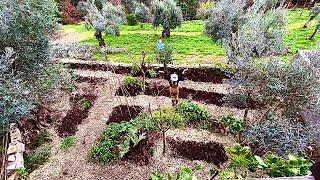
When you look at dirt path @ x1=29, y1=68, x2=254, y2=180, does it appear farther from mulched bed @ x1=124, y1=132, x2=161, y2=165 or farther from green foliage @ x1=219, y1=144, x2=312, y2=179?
green foliage @ x1=219, y1=144, x2=312, y2=179

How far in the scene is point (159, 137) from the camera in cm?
803

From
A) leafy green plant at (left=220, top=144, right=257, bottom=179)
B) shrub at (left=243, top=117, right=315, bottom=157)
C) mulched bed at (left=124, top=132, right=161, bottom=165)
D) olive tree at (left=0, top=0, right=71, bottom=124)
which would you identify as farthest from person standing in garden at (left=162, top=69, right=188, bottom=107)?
olive tree at (left=0, top=0, right=71, bottom=124)

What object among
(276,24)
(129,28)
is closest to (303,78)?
(276,24)

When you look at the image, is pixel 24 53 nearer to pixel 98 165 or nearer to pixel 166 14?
pixel 98 165

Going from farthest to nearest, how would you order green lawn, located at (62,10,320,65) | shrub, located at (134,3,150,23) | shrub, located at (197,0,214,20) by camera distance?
shrub, located at (197,0,214,20) < shrub, located at (134,3,150,23) < green lawn, located at (62,10,320,65)

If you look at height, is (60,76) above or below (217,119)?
above

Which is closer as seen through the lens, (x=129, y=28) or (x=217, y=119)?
(x=217, y=119)

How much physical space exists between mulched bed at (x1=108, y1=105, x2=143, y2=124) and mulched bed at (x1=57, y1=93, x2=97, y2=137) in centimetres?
74

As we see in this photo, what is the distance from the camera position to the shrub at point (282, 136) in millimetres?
6367

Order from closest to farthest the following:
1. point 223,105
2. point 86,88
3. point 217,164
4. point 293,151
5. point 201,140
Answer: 1. point 293,151
2. point 217,164
3. point 201,140
4. point 223,105
5. point 86,88

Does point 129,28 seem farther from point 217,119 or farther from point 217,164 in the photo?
point 217,164

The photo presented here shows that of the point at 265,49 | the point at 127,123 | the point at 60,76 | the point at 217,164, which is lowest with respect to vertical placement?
the point at 217,164

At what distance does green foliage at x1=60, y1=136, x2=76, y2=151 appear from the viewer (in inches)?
310

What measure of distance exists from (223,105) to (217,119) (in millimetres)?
765
